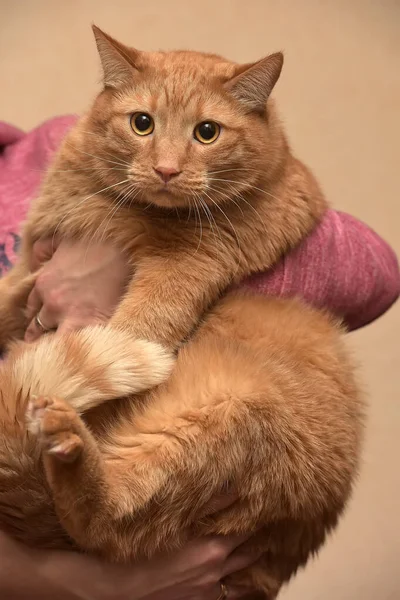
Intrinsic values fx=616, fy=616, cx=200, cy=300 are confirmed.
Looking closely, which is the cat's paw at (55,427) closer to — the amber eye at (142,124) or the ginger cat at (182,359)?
the ginger cat at (182,359)

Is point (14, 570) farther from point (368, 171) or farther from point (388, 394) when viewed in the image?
point (368, 171)

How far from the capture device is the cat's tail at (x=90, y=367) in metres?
0.95

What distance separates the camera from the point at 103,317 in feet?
4.27

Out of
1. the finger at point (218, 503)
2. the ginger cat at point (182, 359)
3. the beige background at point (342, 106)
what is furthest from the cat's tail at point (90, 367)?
the beige background at point (342, 106)

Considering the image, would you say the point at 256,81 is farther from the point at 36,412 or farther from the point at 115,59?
the point at 36,412

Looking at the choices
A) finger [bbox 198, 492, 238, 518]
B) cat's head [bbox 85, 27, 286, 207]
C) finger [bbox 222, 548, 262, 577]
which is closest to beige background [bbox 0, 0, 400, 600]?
cat's head [bbox 85, 27, 286, 207]

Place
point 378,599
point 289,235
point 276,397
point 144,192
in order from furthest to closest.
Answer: point 378,599 → point 289,235 → point 144,192 → point 276,397

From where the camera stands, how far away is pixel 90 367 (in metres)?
0.99

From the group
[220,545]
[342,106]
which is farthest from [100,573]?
[342,106]

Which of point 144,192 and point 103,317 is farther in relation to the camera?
point 103,317

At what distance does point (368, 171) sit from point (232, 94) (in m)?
1.20

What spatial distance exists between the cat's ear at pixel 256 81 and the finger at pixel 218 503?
0.75m

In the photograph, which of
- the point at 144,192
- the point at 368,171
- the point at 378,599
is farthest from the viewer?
the point at 368,171

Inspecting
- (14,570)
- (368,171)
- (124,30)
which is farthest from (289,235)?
(124,30)
